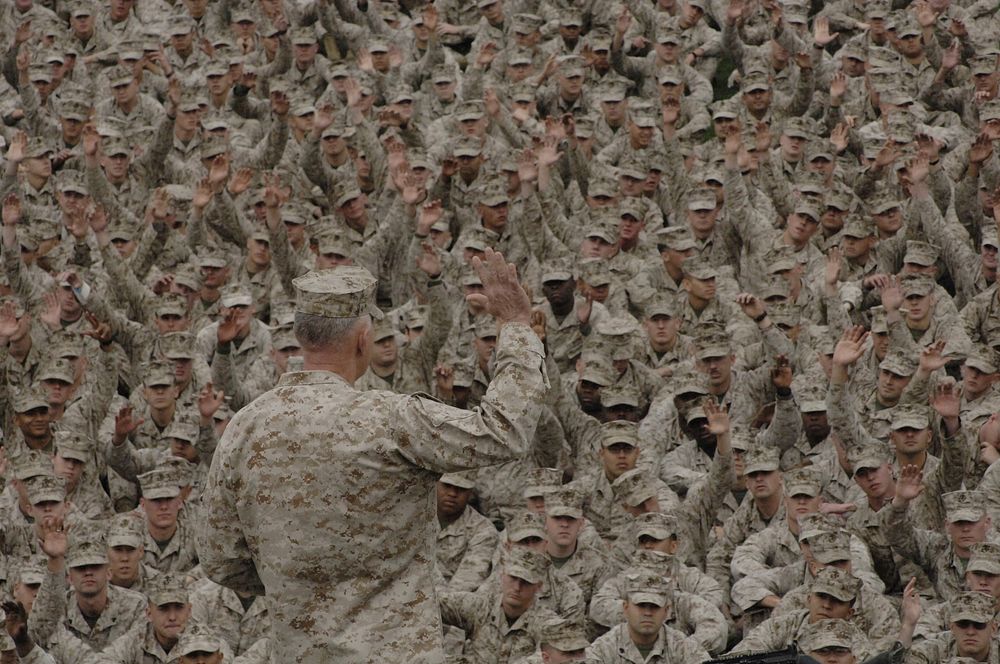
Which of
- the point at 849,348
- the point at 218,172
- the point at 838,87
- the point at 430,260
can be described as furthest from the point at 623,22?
the point at 849,348

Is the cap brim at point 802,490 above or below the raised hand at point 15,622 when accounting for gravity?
above

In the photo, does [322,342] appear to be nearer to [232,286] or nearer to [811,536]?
[811,536]

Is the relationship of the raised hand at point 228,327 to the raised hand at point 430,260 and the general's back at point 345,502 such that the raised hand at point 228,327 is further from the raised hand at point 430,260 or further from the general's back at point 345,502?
the general's back at point 345,502

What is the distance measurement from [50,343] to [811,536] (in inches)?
200

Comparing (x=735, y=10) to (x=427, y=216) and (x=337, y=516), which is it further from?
(x=337, y=516)

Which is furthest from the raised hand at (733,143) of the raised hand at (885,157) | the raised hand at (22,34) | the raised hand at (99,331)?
the raised hand at (22,34)

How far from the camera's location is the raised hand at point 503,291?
16.7 ft

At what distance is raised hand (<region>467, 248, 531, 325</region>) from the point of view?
510 cm

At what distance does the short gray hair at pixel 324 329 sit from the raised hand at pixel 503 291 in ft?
1.06

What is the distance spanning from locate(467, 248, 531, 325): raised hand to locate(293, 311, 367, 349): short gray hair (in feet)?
1.06

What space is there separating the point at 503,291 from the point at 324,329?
43 centimetres

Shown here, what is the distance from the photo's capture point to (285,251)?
1445 centimetres

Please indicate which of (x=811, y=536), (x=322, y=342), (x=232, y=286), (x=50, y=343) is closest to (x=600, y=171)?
(x=232, y=286)

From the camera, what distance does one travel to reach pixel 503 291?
510cm
